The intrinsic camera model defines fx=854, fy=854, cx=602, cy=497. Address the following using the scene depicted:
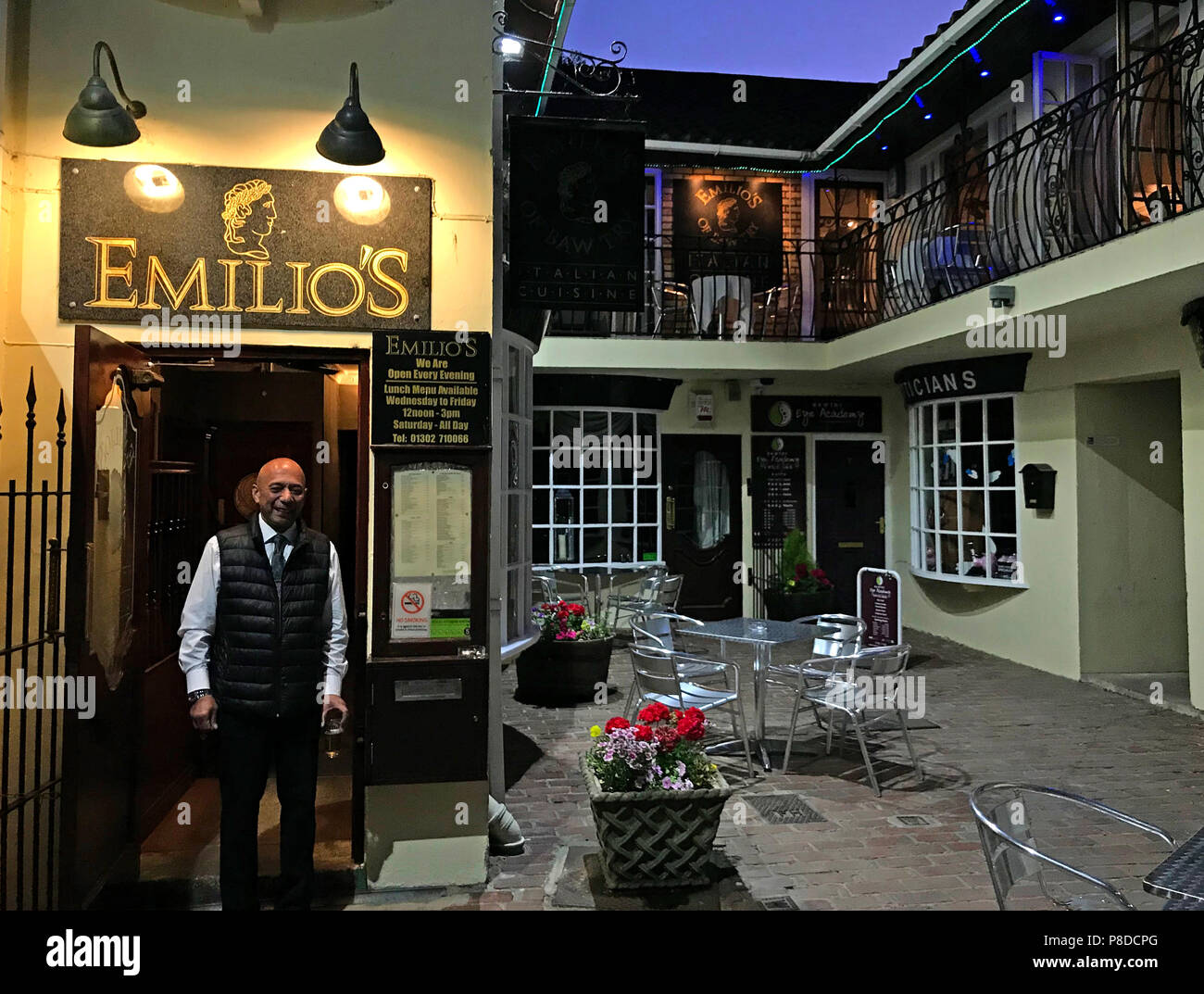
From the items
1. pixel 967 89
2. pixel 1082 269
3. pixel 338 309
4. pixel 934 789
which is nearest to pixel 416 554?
pixel 338 309

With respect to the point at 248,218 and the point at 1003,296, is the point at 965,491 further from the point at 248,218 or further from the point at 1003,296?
the point at 248,218

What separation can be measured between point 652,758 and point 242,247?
114 inches

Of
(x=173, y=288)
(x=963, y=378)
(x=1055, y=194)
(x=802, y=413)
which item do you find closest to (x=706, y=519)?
(x=802, y=413)

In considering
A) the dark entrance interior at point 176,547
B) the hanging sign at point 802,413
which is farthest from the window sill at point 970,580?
the dark entrance interior at point 176,547

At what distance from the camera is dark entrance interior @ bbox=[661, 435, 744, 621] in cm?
1144

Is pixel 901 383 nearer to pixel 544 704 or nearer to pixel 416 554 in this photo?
pixel 544 704

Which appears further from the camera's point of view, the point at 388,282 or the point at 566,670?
the point at 566,670

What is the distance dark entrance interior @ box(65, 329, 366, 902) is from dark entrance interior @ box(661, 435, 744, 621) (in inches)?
223

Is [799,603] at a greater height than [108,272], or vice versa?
[108,272]

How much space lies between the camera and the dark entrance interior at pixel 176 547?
3.64 m

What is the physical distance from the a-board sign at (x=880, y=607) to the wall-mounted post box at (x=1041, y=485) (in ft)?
6.53

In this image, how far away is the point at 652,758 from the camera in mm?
3697

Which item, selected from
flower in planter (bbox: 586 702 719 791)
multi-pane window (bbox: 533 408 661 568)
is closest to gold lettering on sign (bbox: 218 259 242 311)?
flower in planter (bbox: 586 702 719 791)
